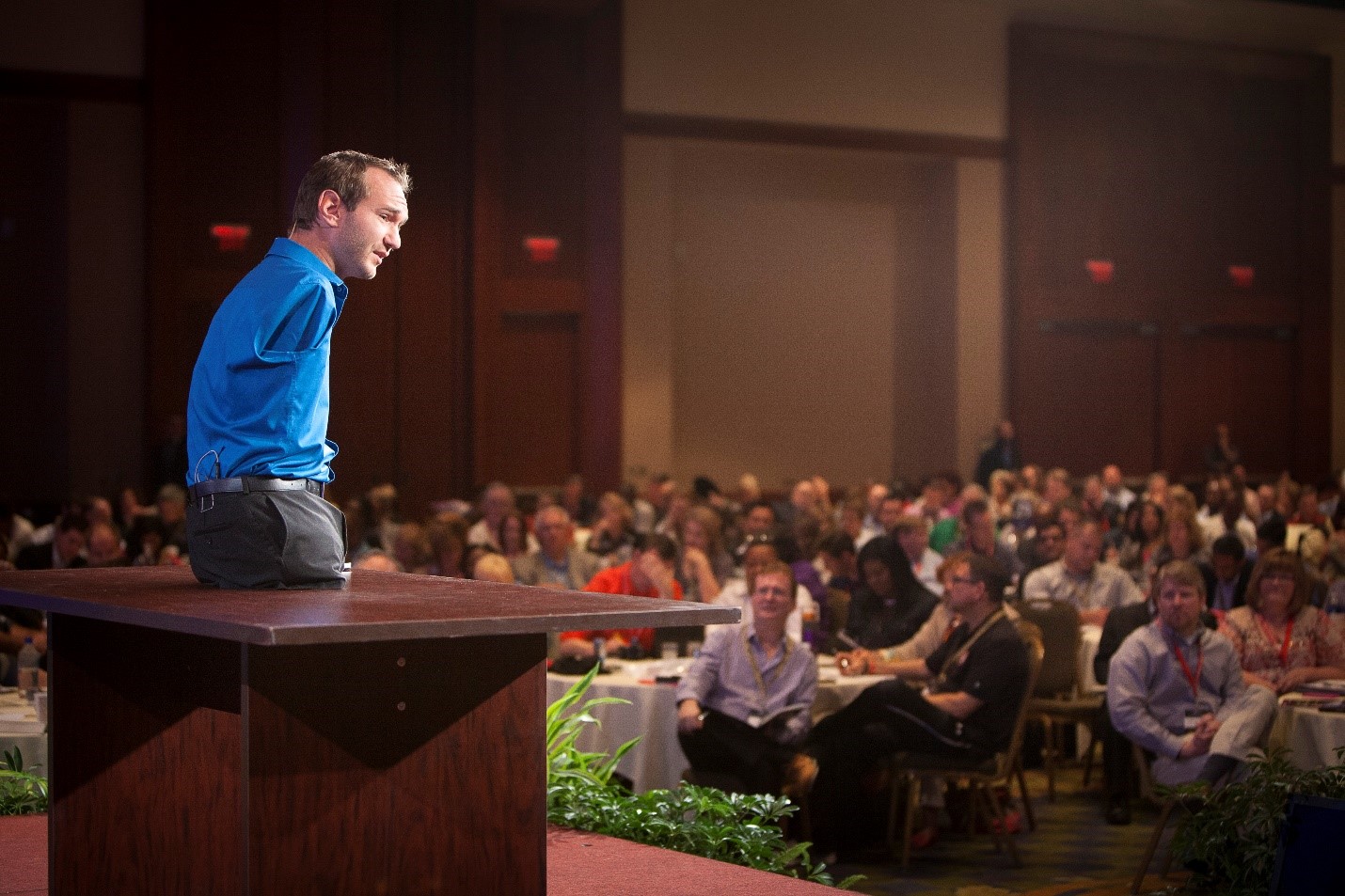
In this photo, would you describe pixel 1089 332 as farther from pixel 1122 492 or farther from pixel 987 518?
pixel 987 518

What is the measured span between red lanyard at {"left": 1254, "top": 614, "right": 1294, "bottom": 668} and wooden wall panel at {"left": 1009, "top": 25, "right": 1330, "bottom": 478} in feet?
34.9

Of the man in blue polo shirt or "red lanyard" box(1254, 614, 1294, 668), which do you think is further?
"red lanyard" box(1254, 614, 1294, 668)

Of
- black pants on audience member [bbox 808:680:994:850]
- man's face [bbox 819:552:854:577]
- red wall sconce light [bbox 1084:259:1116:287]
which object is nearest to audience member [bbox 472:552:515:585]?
black pants on audience member [bbox 808:680:994:850]

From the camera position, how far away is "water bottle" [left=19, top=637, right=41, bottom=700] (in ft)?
19.1

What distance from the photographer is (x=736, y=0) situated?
1570 centimetres

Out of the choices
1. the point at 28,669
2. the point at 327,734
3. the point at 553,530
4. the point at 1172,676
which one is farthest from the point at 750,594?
the point at 327,734

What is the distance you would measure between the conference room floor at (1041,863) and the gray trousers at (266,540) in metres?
3.29

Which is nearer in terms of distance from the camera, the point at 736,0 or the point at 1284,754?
the point at 1284,754

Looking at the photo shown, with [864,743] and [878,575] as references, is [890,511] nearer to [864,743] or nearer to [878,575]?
[878,575]

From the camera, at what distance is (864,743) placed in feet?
19.7

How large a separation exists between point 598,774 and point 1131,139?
1479cm

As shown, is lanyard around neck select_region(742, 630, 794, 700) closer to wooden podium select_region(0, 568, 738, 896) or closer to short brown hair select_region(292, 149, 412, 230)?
wooden podium select_region(0, 568, 738, 896)

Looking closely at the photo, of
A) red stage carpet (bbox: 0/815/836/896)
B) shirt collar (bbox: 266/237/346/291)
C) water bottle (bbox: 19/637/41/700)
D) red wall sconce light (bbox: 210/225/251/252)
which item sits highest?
red wall sconce light (bbox: 210/225/251/252)

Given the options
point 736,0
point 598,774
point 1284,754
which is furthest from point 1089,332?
point 598,774
